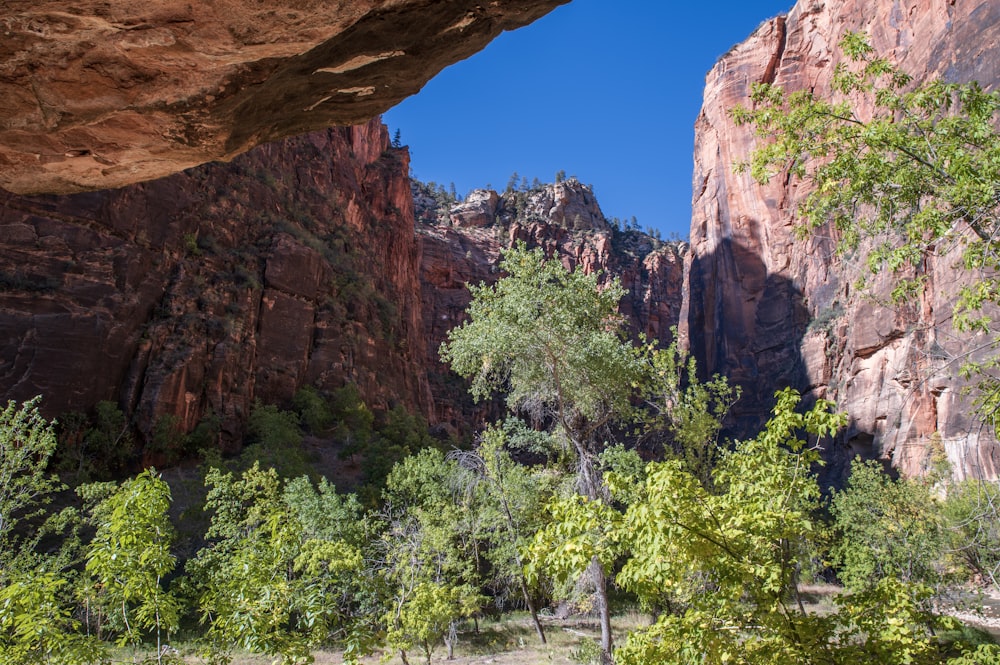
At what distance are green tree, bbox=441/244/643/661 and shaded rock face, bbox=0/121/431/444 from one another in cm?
2724

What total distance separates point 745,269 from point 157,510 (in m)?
63.0

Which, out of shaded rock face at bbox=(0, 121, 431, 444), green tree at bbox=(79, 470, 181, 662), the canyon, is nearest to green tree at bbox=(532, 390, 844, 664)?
the canyon

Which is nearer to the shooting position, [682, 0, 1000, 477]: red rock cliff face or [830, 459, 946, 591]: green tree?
[830, 459, 946, 591]: green tree

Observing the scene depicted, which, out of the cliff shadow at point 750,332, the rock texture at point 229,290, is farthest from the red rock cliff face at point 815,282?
the rock texture at point 229,290

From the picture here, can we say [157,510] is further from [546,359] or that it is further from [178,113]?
[546,359]

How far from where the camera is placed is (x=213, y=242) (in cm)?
4228

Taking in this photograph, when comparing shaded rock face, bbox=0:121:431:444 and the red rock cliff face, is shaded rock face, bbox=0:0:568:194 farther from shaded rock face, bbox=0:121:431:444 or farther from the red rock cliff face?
shaded rock face, bbox=0:121:431:444

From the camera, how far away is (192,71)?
3877mm

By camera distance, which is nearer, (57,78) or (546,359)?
(57,78)

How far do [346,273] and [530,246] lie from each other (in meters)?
52.2

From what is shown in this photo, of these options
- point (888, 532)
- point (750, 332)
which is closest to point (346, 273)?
point (750, 332)

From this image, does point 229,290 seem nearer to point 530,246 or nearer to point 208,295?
point 208,295

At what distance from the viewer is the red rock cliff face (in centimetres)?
3459

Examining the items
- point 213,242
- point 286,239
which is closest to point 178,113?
point 213,242
